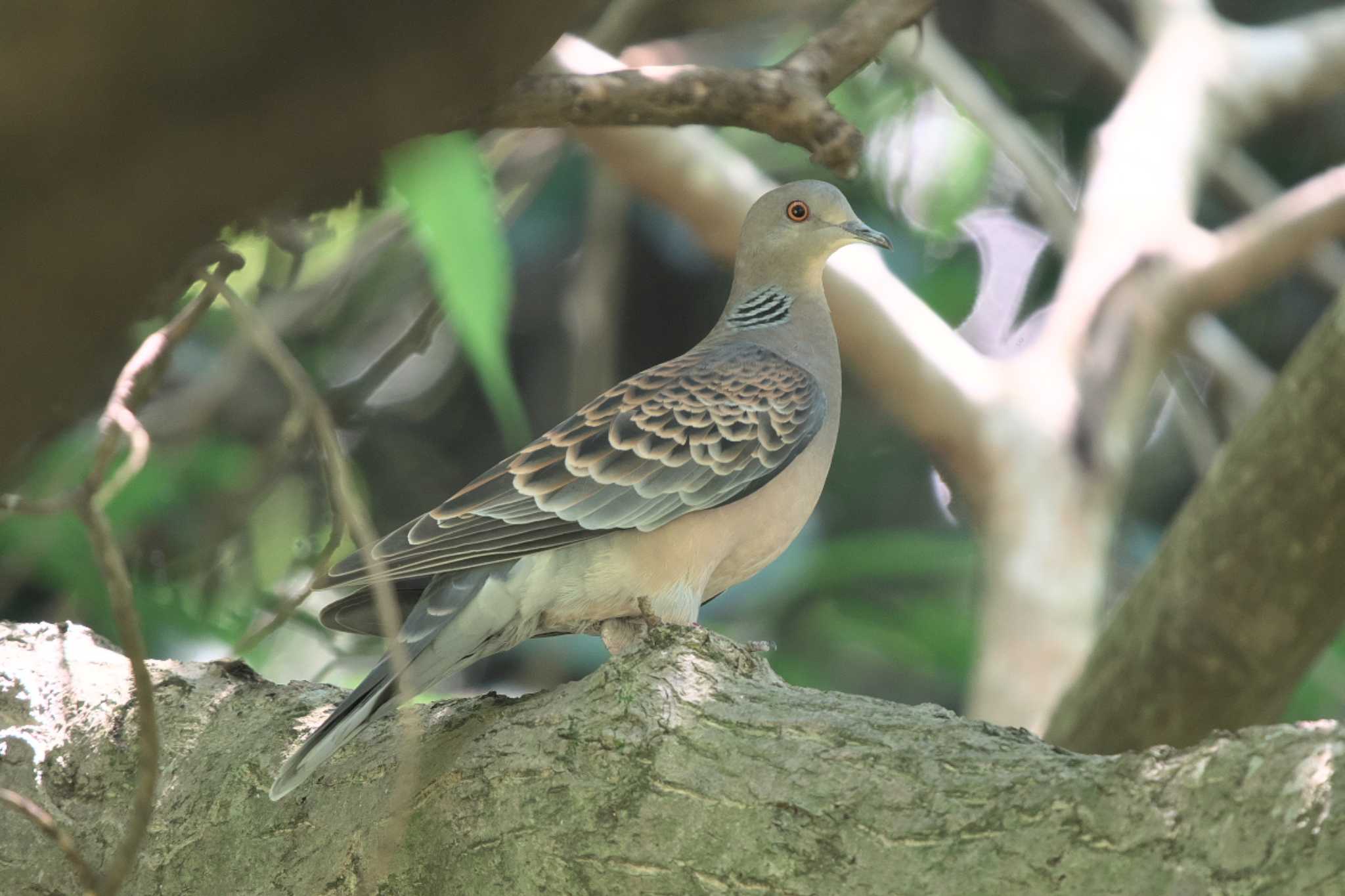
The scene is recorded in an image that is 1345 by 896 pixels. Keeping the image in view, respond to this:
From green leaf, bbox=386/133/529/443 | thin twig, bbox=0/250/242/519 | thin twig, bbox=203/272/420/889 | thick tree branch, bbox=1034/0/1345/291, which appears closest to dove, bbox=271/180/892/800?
thin twig, bbox=0/250/242/519

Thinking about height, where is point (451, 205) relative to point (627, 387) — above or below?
below

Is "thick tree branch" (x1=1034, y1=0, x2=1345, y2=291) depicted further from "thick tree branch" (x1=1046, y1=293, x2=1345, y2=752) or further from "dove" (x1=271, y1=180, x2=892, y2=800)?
"dove" (x1=271, y1=180, x2=892, y2=800)

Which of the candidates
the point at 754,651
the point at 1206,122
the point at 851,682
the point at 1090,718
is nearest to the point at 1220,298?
the point at 1206,122

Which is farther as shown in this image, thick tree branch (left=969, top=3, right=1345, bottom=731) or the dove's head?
thick tree branch (left=969, top=3, right=1345, bottom=731)

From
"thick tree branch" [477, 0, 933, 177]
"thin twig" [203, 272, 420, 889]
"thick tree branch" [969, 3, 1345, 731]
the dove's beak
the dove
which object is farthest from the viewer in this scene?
"thick tree branch" [969, 3, 1345, 731]

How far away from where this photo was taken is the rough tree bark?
1.52m

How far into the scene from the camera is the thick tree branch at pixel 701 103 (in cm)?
211

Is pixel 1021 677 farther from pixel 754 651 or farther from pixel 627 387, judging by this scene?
pixel 754 651

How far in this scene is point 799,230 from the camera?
10.4ft

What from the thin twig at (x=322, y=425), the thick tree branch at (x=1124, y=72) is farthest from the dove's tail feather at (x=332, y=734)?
the thick tree branch at (x=1124, y=72)

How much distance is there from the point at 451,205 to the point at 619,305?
4.85m

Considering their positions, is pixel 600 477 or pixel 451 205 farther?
pixel 600 477

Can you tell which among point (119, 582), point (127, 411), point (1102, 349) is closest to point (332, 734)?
point (127, 411)

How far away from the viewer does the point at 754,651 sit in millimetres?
2146
